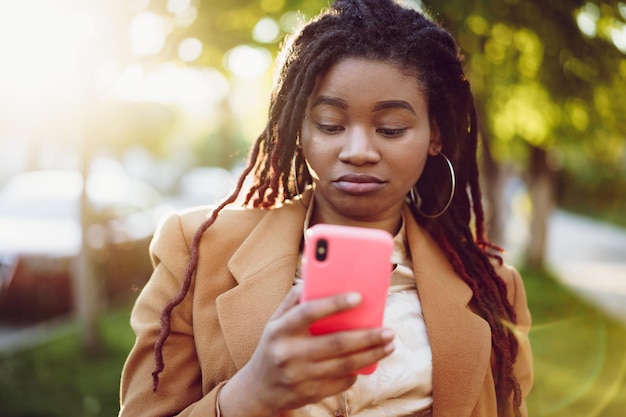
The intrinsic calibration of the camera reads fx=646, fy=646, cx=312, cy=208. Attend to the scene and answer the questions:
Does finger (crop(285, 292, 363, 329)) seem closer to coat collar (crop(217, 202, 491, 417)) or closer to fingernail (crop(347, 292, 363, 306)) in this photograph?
fingernail (crop(347, 292, 363, 306))

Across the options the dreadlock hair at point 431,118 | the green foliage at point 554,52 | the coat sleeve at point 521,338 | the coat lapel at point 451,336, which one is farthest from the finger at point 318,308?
the green foliage at point 554,52

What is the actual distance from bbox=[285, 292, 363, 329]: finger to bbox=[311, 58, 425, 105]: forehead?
749 millimetres

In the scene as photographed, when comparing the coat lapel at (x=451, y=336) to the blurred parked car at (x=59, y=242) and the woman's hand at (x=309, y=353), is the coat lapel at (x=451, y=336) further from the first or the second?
the blurred parked car at (x=59, y=242)

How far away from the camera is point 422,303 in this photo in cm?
216

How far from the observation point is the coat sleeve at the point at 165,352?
1966 mm

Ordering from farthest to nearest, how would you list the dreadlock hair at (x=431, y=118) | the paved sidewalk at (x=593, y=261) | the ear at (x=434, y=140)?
the paved sidewalk at (x=593, y=261) < the ear at (x=434, y=140) < the dreadlock hair at (x=431, y=118)

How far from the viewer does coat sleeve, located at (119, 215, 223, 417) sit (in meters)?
1.97

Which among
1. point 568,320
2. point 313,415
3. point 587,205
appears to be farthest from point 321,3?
point 587,205

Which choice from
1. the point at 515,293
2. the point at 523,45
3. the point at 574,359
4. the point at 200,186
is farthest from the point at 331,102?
the point at 200,186

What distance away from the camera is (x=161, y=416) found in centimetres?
194

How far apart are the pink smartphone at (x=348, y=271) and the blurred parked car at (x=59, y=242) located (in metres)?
5.47

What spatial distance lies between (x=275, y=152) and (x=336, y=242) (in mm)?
847

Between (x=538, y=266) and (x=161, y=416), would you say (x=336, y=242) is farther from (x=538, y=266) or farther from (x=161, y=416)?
(x=538, y=266)

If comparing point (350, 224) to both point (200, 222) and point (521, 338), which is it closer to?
point (200, 222)
